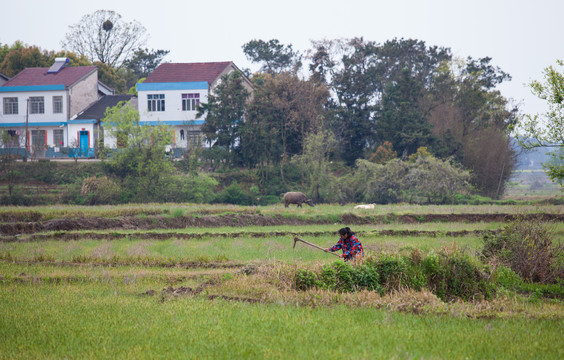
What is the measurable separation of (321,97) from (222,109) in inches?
422

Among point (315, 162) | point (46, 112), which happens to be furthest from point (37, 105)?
point (315, 162)

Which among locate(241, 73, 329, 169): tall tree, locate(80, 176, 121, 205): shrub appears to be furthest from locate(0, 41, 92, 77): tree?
locate(80, 176, 121, 205): shrub

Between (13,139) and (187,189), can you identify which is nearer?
(187,189)

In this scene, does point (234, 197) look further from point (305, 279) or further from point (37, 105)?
point (305, 279)

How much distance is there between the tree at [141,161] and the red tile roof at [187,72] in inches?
515

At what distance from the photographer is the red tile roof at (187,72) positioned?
56.2 meters

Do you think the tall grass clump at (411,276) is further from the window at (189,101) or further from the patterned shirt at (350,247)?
the window at (189,101)

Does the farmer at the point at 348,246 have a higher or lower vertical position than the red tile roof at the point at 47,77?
lower

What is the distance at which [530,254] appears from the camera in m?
14.3

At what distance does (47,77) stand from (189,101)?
55.6ft

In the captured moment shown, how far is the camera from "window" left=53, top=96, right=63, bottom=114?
55.9 metres

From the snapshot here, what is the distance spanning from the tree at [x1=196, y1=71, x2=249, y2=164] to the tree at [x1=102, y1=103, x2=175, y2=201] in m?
5.60

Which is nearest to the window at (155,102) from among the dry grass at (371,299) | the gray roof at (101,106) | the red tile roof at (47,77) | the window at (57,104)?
the gray roof at (101,106)

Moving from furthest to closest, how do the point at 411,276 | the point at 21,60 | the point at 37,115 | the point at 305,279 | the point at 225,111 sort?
1. the point at 21,60
2. the point at 37,115
3. the point at 225,111
4. the point at 411,276
5. the point at 305,279
